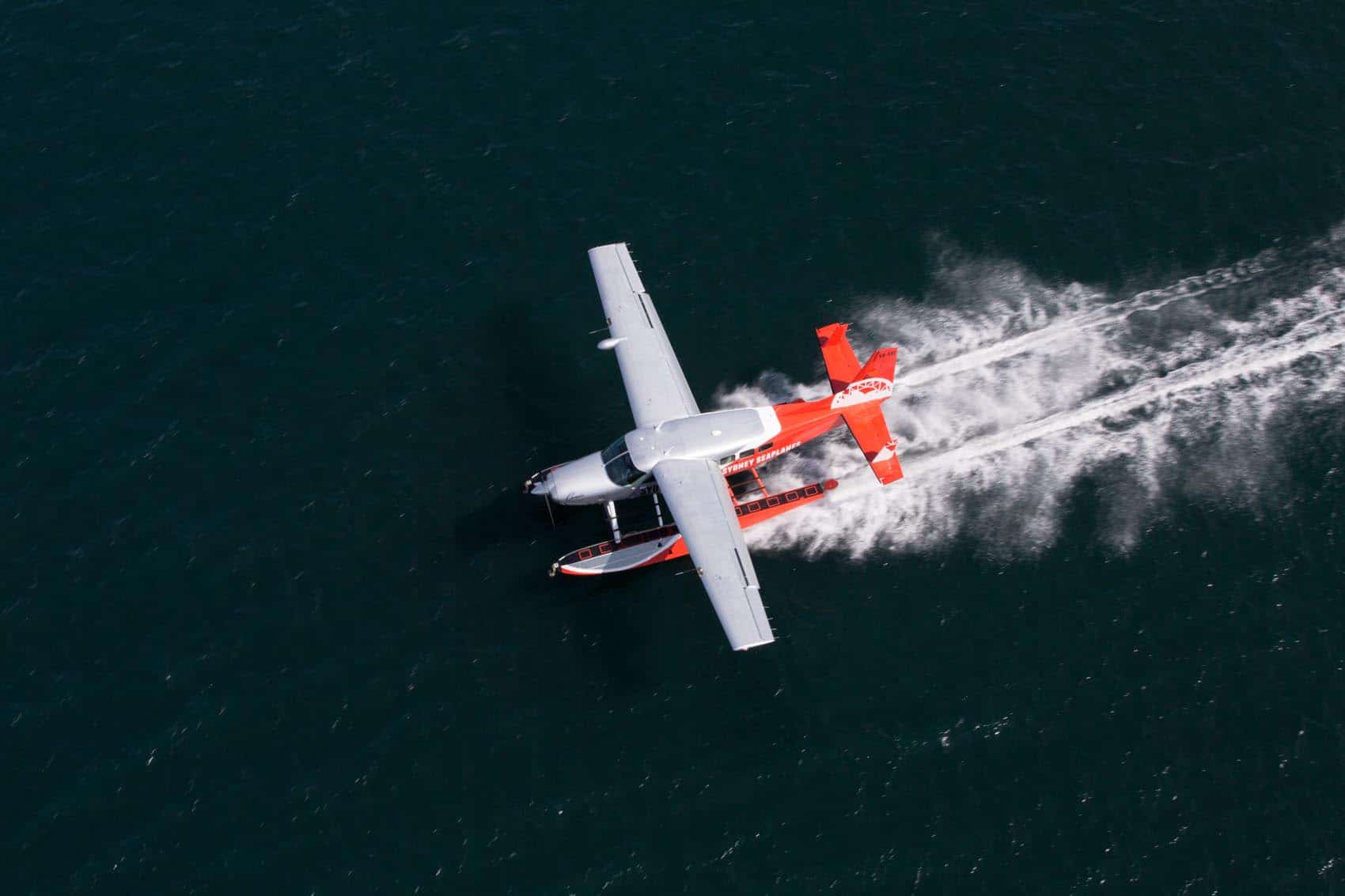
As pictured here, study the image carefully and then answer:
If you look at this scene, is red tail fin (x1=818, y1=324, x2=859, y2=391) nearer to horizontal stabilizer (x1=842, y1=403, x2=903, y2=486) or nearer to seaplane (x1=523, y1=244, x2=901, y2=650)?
seaplane (x1=523, y1=244, x2=901, y2=650)

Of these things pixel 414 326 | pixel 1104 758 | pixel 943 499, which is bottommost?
pixel 1104 758

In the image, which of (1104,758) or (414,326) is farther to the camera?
(414,326)

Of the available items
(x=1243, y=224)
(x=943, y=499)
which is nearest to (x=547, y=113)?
(x=943, y=499)

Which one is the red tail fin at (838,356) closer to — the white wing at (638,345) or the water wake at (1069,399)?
the water wake at (1069,399)

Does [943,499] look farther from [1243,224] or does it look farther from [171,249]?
[171,249]

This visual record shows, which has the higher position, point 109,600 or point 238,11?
point 238,11

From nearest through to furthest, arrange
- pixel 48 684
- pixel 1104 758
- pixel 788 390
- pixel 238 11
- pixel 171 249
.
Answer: pixel 1104 758 → pixel 48 684 → pixel 788 390 → pixel 171 249 → pixel 238 11

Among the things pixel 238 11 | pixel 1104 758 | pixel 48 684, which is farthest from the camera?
pixel 238 11

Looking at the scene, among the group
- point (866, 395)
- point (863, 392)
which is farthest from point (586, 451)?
point (866, 395)

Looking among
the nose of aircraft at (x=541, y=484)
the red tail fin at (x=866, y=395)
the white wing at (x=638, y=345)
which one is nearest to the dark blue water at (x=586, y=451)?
the nose of aircraft at (x=541, y=484)
